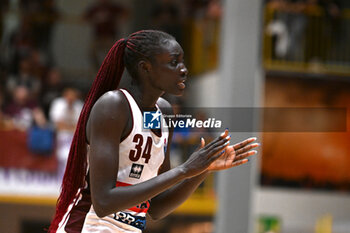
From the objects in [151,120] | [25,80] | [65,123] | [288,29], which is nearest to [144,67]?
[151,120]

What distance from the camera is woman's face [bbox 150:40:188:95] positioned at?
8.45 ft

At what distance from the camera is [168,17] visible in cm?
1137

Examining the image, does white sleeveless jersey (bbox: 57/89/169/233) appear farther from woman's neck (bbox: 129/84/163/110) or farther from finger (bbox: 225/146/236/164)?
finger (bbox: 225/146/236/164)

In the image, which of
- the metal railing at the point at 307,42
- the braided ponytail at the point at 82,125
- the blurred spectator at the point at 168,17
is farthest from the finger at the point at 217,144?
the blurred spectator at the point at 168,17

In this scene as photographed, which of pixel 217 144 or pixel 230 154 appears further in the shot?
pixel 230 154

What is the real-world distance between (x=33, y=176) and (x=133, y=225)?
6646 millimetres

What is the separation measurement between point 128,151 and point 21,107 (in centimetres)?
741

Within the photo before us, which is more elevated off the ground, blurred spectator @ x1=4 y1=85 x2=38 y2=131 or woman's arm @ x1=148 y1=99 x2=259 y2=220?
blurred spectator @ x1=4 y1=85 x2=38 y2=131

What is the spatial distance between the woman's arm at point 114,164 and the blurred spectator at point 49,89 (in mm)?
7338

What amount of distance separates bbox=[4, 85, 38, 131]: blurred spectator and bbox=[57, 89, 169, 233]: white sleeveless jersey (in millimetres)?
6849

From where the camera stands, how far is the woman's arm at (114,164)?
242 cm

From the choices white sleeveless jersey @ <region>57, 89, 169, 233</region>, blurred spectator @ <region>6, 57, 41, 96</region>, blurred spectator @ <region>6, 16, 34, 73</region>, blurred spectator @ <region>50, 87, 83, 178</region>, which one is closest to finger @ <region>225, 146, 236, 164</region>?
white sleeveless jersey @ <region>57, 89, 169, 233</region>

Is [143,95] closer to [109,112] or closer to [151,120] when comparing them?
[151,120]

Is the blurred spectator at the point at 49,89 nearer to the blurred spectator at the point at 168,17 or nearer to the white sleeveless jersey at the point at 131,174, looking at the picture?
the blurred spectator at the point at 168,17
